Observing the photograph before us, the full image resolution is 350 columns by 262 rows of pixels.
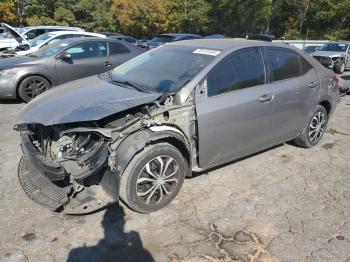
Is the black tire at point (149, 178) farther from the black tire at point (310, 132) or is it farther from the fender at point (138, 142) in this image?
the black tire at point (310, 132)

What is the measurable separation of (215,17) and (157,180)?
3727 cm

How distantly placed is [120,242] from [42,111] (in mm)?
1507

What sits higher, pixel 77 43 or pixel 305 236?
pixel 77 43

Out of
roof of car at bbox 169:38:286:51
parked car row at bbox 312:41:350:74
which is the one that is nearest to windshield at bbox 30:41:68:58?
roof of car at bbox 169:38:286:51

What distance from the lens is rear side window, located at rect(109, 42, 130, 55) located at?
9.02 m

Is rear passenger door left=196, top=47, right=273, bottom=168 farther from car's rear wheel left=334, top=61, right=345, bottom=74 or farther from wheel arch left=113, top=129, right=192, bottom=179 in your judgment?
car's rear wheel left=334, top=61, right=345, bottom=74

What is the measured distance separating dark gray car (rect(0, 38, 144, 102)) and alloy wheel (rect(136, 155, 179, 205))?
539 centimetres

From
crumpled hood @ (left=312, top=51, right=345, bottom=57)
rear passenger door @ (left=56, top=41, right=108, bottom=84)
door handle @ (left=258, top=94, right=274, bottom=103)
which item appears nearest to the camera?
door handle @ (left=258, top=94, right=274, bottom=103)

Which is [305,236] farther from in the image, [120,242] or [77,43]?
[77,43]

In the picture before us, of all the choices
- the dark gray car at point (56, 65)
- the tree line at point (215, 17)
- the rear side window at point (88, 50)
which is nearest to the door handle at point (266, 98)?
the dark gray car at point (56, 65)

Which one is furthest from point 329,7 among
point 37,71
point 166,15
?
point 37,71

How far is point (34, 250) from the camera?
10.4 feet

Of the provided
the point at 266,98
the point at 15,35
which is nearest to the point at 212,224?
the point at 266,98

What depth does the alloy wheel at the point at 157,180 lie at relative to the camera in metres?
3.64
